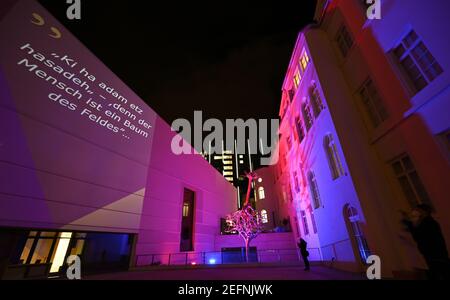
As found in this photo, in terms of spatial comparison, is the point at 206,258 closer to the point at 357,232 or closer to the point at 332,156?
the point at 357,232

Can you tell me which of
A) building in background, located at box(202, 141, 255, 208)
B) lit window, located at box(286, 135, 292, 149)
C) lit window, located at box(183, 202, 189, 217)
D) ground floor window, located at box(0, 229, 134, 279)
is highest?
building in background, located at box(202, 141, 255, 208)

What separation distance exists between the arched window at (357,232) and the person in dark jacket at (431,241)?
507 centimetres

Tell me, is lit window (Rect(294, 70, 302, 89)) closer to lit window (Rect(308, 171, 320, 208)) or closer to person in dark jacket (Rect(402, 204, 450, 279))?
lit window (Rect(308, 171, 320, 208))

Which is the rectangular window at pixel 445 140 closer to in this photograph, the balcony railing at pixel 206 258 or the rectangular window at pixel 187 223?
the balcony railing at pixel 206 258

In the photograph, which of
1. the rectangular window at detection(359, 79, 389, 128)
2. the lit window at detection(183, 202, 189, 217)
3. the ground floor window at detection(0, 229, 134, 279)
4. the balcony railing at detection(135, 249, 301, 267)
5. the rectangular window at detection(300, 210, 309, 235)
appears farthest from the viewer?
the lit window at detection(183, 202, 189, 217)

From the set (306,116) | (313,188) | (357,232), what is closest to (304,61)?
(306,116)

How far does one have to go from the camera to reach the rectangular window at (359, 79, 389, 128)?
7.99 m

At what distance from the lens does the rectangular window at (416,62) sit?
6.12 meters

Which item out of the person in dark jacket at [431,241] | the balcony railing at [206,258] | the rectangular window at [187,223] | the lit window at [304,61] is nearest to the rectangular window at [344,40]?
the lit window at [304,61]

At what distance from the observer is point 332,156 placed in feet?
35.3

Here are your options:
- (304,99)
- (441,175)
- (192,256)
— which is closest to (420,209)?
(441,175)

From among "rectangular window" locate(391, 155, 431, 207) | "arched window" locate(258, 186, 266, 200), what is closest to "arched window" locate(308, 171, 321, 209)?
"rectangular window" locate(391, 155, 431, 207)

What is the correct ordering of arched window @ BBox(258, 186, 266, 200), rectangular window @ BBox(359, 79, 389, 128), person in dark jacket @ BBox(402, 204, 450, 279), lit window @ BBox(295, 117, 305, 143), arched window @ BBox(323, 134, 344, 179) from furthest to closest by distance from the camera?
arched window @ BBox(258, 186, 266, 200)
lit window @ BBox(295, 117, 305, 143)
arched window @ BBox(323, 134, 344, 179)
rectangular window @ BBox(359, 79, 389, 128)
person in dark jacket @ BBox(402, 204, 450, 279)

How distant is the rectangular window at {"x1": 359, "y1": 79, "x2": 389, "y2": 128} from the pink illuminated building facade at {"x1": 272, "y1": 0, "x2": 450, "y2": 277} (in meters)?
0.04
